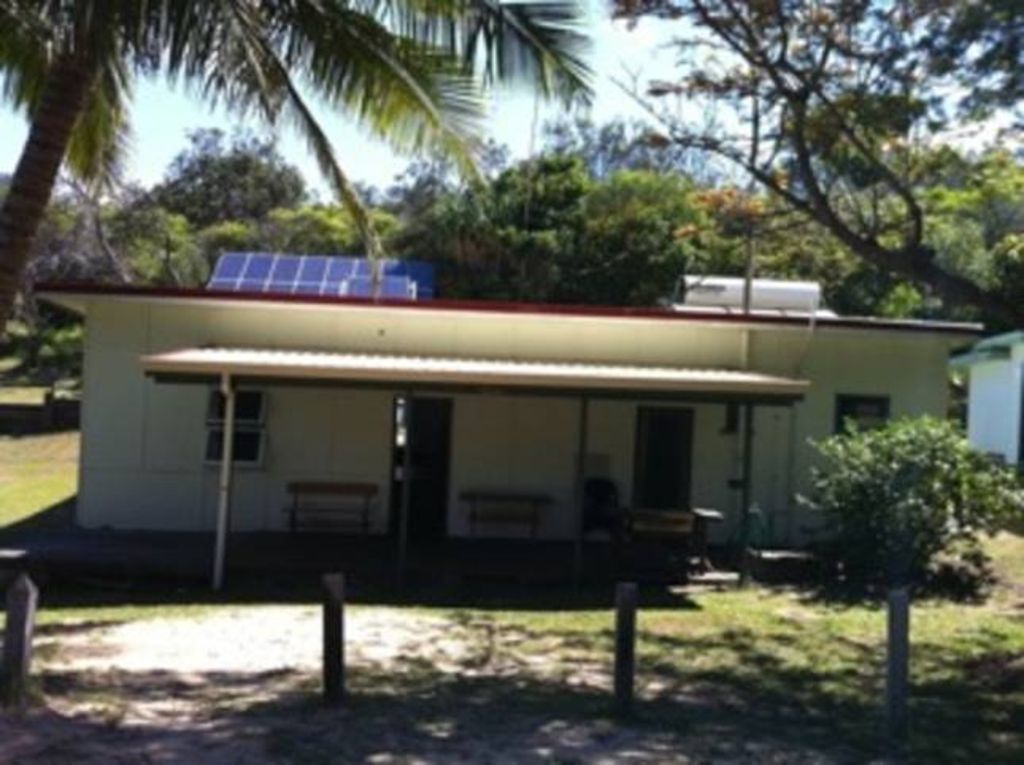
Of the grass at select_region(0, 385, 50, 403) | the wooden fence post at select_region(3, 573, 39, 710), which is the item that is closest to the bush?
the wooden fence post at select_region(3, 573, 39, 710)

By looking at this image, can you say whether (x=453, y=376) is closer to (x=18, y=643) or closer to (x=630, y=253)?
(x=18, y=643)

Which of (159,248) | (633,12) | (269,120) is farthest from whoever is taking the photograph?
(159,248)

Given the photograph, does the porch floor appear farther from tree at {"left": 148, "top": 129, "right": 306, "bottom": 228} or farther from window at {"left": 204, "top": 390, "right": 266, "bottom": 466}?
tree at {"left": 148, "top": 129, "right": 306, "bottom": 228}

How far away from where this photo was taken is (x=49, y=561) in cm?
1457

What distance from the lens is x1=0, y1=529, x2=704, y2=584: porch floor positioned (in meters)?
14.7

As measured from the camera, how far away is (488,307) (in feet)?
57.8

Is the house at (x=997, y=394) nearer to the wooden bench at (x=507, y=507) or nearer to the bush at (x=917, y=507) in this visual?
the bush at (x=917, y=507)

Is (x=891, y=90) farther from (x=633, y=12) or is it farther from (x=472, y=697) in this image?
(x=472, y=697)

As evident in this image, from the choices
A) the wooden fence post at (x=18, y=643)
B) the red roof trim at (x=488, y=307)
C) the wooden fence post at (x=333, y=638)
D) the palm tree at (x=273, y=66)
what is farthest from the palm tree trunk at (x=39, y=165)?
the red roof trim at (x=488, y=307)

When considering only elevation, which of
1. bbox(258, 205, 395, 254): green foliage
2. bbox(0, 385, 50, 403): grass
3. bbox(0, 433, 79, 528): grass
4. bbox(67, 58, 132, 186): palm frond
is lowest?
bbox(0, 433, 79, 528): grass

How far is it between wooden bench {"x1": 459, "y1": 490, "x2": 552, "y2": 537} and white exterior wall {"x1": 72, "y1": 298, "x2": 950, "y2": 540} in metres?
0.18

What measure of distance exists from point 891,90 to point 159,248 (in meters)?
33.5

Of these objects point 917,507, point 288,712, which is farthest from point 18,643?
point 917,507

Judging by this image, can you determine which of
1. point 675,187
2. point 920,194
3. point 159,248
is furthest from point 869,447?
point 159,248
